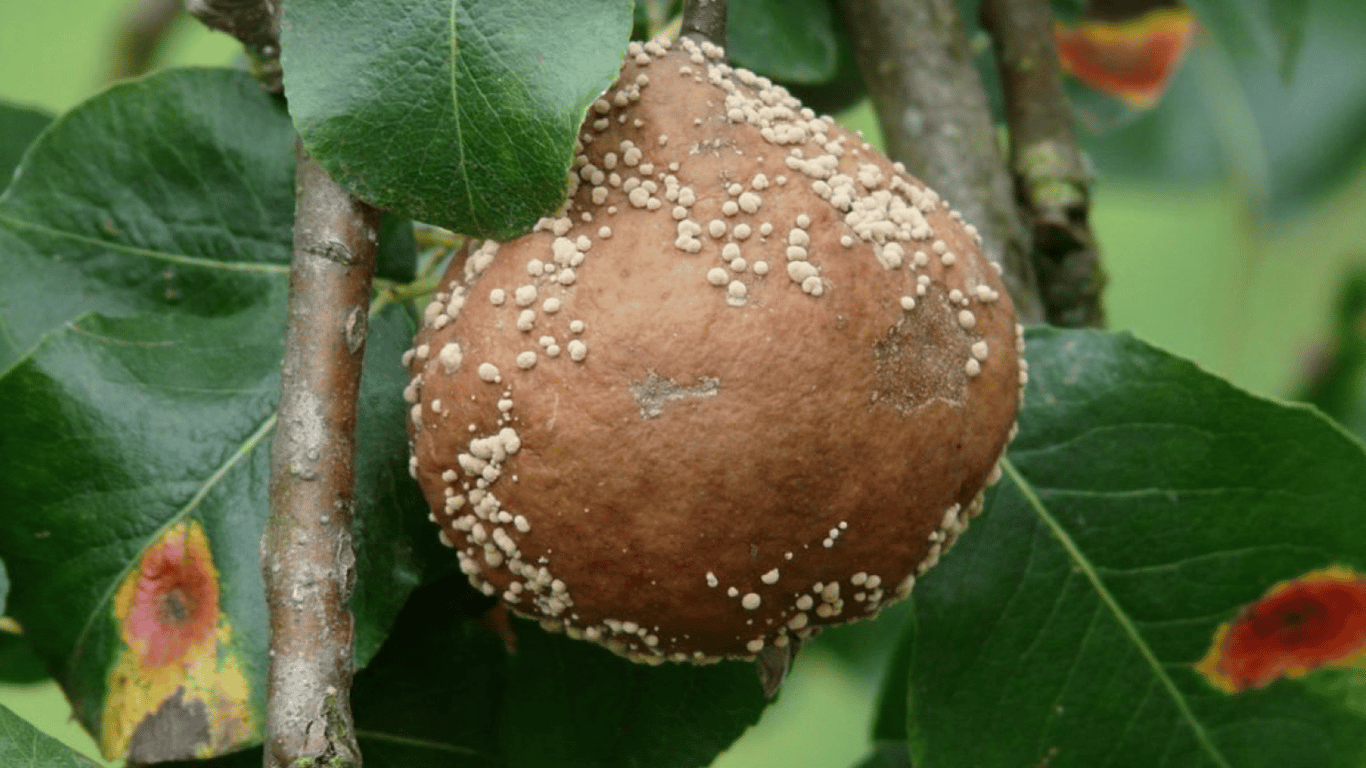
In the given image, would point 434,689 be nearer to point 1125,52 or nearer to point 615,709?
point 615,709

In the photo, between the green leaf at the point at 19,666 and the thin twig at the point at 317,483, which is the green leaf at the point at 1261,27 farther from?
the green leaf at the point at 19,666

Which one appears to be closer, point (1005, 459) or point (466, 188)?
point (466, 188)

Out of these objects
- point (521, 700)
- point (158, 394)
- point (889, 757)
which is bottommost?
point (889, 757)

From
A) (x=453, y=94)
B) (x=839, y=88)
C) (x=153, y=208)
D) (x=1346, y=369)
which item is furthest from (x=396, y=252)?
(x=1346, y=369)

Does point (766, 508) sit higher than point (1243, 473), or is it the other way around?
point (766, 508)

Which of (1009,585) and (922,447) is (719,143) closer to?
(922,447)

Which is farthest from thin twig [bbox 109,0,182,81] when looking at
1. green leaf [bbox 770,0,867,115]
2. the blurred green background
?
green leaf [bbox 770,0,867,115]

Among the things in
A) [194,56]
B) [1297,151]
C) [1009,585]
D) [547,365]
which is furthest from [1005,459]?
[194,56]
